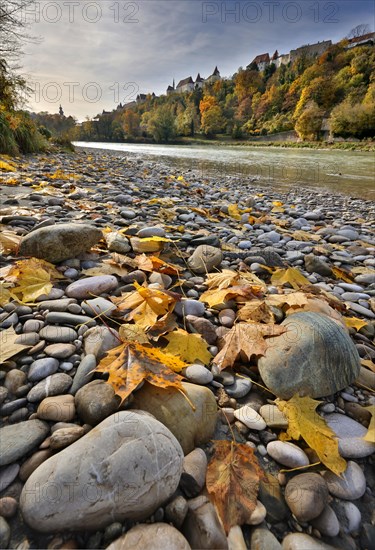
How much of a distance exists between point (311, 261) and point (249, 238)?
36.0 inches

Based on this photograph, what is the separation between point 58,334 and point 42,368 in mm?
207

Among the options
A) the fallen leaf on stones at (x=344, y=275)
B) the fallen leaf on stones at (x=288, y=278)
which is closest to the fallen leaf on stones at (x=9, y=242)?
the fallen leaf on stones at (x=288, y=278)

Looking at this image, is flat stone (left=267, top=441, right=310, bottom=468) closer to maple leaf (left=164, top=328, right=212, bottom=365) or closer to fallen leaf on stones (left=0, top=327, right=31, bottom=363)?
maple leaf (left=164, top=328, right=212, bottom=365)

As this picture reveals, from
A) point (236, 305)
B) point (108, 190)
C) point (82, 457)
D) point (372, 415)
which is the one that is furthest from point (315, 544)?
point (108, 190)

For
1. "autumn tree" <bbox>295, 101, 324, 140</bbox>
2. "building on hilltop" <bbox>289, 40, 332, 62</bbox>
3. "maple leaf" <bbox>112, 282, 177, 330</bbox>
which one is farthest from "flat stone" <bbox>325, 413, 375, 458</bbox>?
"building on hilltop" <bbox>289, 40, 332, 62</bbox>

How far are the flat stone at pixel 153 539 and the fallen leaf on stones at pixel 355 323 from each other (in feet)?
4.71

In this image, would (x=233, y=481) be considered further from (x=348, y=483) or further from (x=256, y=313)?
(x=256, y=313)

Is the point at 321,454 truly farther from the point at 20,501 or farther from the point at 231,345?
the point at 20,501

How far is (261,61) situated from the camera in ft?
271

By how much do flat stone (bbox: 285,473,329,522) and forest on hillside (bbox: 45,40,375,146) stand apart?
131 feet

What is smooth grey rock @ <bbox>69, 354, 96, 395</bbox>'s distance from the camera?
1082mm

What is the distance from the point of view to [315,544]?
2.59ft

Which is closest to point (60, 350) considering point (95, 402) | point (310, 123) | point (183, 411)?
point (95, 402)

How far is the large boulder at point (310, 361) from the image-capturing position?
48.0 inches
